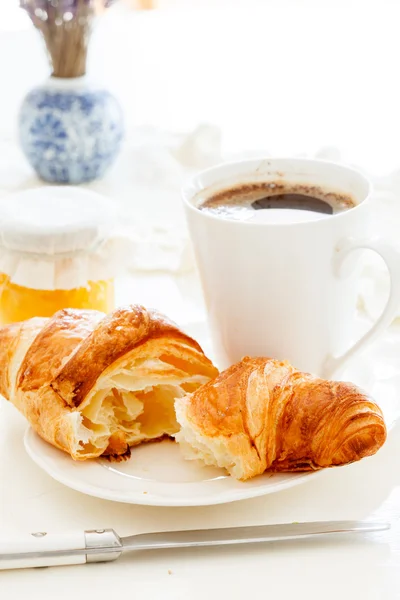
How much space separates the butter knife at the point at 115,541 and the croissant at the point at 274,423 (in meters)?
0.07

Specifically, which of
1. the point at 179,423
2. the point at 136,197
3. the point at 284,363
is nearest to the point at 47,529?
the point at 179,423

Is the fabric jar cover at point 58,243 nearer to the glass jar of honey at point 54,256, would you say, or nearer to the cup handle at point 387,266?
the glass jar of honey at point 54,256

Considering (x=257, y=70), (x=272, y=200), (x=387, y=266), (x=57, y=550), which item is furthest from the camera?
(x=257, y=70)

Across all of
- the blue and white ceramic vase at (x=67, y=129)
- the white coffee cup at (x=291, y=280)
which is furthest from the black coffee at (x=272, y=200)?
the blue and white ceramic vase at (x=67, y=129)

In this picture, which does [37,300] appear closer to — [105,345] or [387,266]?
[105,345]

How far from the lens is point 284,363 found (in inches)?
38.4

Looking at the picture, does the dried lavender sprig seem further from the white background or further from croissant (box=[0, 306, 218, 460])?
croissant (box=[0, 306, 218, 460])

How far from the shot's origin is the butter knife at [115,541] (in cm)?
82

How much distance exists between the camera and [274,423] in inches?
36.2

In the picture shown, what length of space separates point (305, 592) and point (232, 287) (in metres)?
0.39

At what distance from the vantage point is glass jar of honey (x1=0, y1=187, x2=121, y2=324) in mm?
1188

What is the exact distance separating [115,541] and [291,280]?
0.37 meters

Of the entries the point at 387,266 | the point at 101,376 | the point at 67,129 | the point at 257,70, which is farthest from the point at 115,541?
the point at 257,70

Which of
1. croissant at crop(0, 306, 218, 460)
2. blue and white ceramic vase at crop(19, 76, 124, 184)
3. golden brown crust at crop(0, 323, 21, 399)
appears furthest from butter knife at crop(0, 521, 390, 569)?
blue and white ceramic vase at crop(19, 76, 124, 184)
